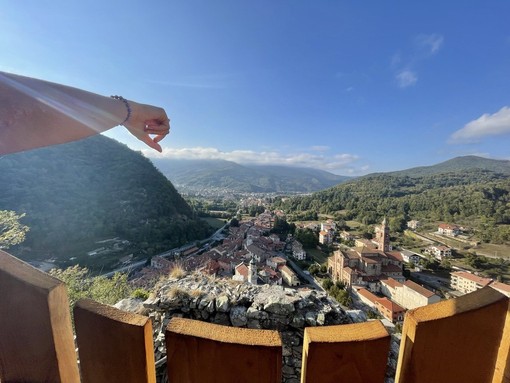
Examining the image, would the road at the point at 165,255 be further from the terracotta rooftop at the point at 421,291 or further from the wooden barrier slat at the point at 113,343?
the terracotta rooftop at the point at 421,291

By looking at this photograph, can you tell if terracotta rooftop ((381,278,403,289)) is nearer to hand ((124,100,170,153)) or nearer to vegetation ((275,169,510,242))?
vegetation ((275,169,510,242))

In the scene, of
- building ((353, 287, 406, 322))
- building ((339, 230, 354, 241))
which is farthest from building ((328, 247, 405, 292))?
building ((339, 230, 354, 241))

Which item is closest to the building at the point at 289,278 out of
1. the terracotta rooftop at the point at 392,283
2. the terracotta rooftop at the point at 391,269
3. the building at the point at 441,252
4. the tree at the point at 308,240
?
the terracotta rooftop at the point at 392,283

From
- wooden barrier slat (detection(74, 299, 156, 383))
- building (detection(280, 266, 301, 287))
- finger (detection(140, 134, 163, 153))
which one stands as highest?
finger (detection(140, 134, 163, 153))

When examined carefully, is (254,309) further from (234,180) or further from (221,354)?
(234,180)

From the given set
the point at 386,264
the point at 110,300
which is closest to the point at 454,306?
the point at 110,300

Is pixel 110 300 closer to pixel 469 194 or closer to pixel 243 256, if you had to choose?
pixel 243 256
